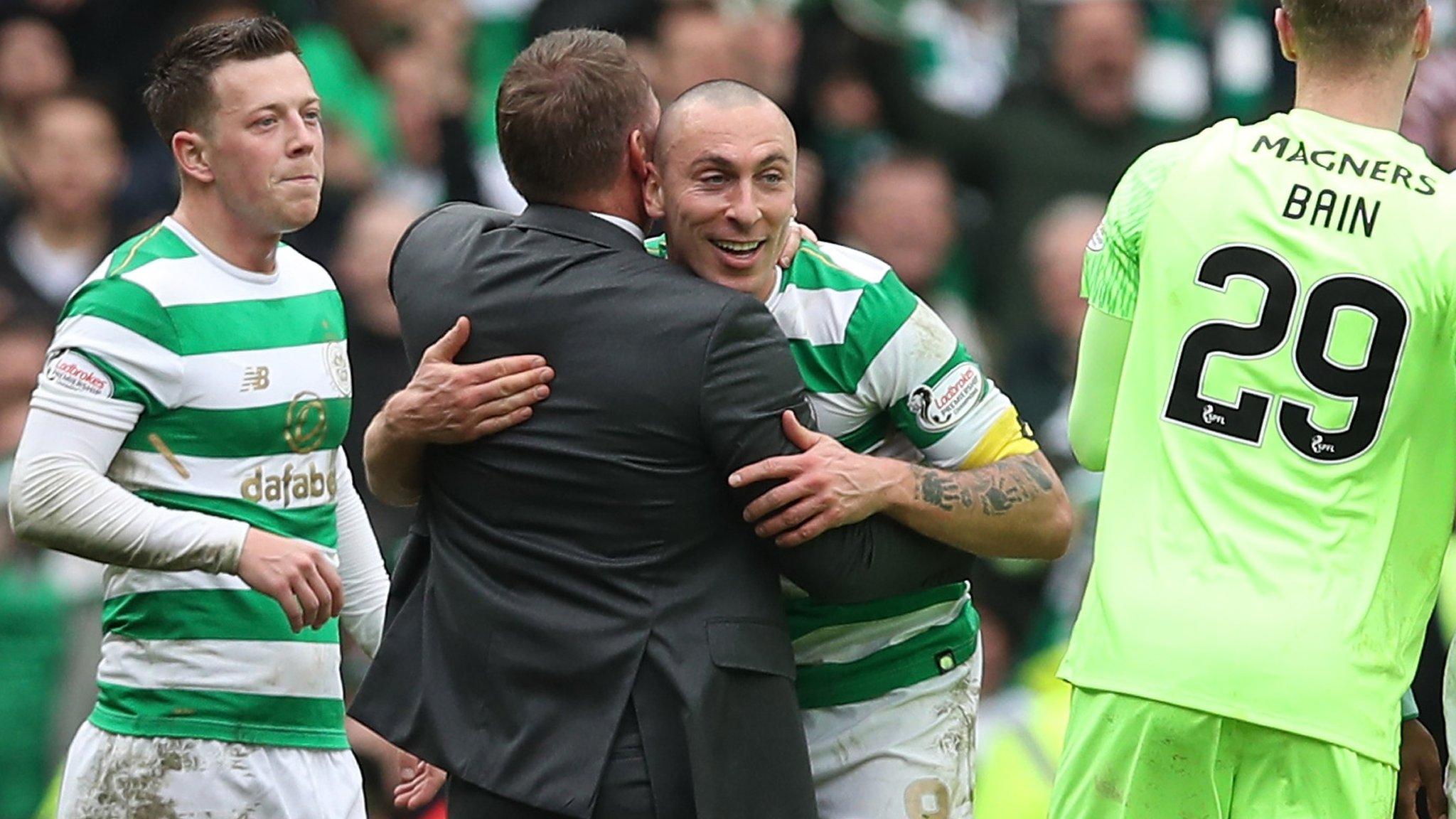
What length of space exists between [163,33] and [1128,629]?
4.77m

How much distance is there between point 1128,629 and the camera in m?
3.14

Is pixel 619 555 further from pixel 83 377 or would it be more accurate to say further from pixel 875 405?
pixel 83 377

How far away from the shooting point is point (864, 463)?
3.27 m

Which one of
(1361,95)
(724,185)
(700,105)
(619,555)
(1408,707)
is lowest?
(1408,707)

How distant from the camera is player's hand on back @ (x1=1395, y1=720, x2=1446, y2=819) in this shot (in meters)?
3.36

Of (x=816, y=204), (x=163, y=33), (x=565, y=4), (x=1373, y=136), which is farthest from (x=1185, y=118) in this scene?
(x=1373, y=136)

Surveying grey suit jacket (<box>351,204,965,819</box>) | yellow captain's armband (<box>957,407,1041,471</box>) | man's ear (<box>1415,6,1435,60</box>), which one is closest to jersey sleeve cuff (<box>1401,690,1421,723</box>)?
yellow captain's armband (<box>957,407,1041,471</box>)

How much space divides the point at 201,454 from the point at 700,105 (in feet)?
4.21

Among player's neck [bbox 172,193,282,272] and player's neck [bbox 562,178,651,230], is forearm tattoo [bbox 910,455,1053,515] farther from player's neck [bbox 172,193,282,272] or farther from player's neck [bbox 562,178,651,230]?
player's neck [bbox 172,193,282,272]

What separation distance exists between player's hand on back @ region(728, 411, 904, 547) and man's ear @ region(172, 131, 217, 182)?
1.52 metres

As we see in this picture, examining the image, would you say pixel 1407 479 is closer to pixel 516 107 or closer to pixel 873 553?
pixel 873 553

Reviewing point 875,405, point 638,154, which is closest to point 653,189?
point 638,154

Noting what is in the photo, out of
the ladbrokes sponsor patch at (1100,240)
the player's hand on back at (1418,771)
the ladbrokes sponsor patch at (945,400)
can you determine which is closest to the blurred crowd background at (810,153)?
the player's hand on back at (1418,771)

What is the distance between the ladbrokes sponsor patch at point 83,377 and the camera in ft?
12.5
